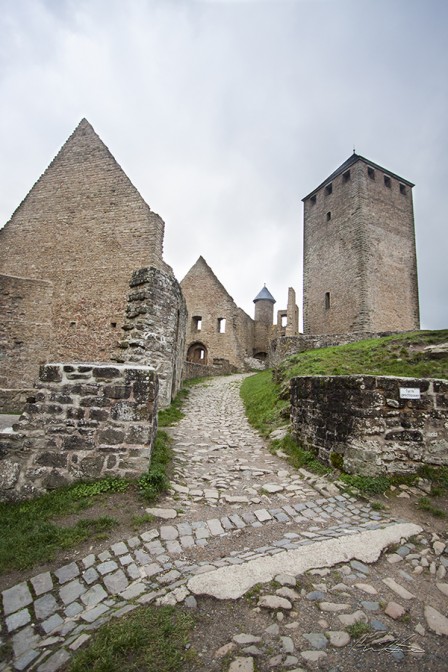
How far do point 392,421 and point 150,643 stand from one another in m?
4.05

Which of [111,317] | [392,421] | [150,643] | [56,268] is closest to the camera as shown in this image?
[150,643]

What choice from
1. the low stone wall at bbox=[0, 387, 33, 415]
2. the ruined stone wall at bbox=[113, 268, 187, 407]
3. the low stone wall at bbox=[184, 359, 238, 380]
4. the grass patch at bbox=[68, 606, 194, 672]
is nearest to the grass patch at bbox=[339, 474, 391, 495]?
the grass patch at bbox=[68, 606, 194, 672]

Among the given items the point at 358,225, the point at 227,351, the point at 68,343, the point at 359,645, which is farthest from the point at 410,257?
the point at 359,645

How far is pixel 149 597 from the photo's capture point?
2.40m

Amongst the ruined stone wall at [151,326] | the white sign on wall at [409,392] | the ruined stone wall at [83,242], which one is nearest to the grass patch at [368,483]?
the white sign on wall at [409,392]

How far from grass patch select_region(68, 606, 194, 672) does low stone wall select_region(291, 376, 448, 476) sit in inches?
133

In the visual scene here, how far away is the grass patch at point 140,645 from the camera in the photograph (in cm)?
187

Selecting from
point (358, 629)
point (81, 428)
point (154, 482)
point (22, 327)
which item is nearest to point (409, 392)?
point (358, 629)

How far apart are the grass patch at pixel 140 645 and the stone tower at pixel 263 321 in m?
34.9

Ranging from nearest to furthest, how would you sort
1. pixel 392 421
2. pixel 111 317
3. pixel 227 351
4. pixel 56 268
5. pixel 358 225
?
1. pixel 392 421
2. pixel 111 317
3. pixel 56 268
4. pixel 358 225
5. pixel 227 351

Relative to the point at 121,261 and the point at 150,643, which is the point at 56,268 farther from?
the point at 150,643

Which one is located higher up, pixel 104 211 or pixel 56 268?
pixel 104 211

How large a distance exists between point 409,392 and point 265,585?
3464 mm

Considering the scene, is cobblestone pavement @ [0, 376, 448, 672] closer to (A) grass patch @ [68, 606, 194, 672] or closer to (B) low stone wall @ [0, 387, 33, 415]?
(A) grass patch @ [68, 606, 194, 672]
